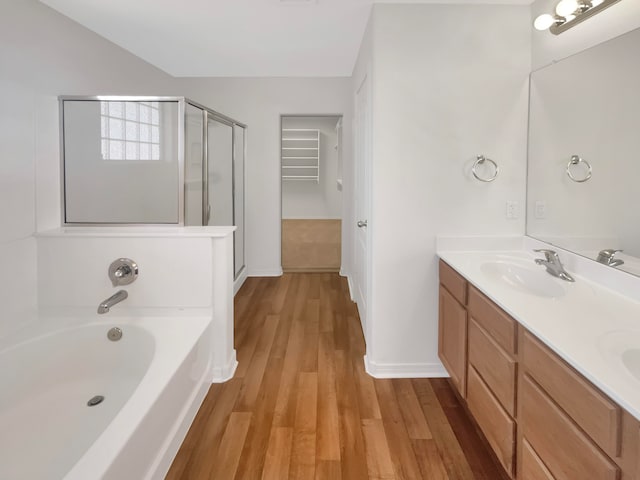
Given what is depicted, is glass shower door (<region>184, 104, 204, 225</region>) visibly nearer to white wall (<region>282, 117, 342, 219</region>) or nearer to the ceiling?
the ceiling

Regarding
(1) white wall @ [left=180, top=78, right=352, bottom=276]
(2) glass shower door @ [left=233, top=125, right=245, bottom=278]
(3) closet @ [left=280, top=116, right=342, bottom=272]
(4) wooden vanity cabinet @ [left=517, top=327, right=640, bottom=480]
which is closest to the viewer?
(4) wooden vanity cabinet @ [left=517, top=327, right=640, bottom=480]

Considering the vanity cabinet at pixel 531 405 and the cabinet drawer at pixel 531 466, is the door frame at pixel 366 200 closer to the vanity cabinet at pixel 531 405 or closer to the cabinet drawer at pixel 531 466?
the vanity cabinet at pixel 531 405

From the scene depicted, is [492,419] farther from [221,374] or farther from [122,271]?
[122,271]

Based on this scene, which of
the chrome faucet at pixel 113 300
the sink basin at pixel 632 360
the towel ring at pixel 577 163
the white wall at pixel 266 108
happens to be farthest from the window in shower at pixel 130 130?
the sink basin at pixel 632 360

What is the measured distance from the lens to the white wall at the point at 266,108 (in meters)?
4.69

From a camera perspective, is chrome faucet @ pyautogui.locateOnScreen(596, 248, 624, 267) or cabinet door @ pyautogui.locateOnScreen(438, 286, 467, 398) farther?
cabinet door @ pyautogui.locateOnScreen(438, 286, 467, 398)

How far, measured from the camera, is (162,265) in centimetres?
241

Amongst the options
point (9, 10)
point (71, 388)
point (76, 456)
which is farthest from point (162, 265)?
point (9, 10)

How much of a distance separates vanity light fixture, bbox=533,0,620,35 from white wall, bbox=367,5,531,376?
37 cm

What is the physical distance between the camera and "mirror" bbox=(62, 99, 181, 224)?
8.61 ft

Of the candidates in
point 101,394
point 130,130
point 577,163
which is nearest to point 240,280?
point 130,130

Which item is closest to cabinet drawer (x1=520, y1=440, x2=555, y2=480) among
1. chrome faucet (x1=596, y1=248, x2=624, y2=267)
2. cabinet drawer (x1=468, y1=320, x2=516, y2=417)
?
cabinet drawer (x1=468, y1=320, x2=516, y2=417)

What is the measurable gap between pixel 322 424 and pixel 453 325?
2.88 ft

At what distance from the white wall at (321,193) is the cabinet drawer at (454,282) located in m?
4.81
